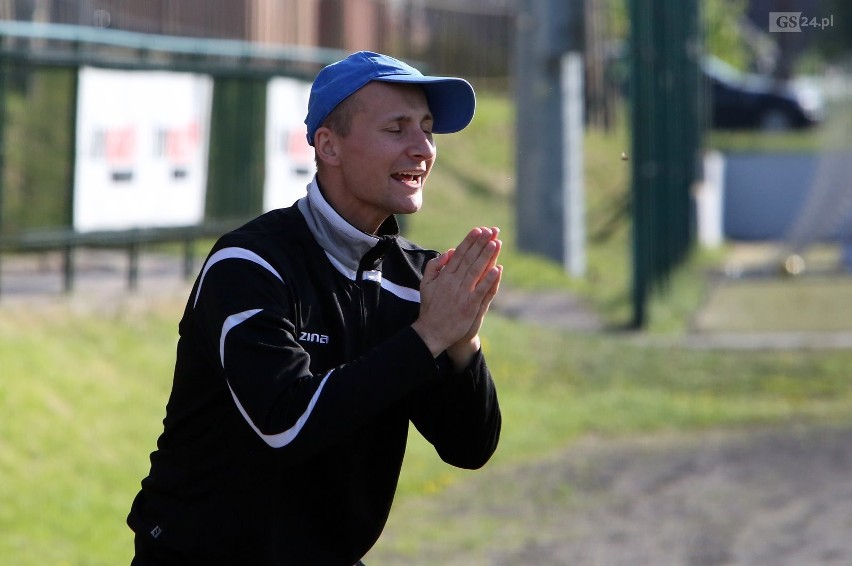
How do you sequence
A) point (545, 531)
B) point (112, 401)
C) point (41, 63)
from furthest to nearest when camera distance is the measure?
point (41, 63), point (112, 401), point (545, 531)

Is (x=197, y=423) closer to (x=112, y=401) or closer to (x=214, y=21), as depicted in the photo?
(x=112, y=401)

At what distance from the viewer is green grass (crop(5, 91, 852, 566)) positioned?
25.3 feet

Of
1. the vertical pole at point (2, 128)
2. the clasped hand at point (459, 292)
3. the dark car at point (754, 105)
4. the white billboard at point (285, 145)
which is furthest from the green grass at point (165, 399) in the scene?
the dark car at point (754, 105)

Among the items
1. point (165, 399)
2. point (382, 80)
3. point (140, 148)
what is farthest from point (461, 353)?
point (140, 148)

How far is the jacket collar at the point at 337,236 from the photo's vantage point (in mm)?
3193

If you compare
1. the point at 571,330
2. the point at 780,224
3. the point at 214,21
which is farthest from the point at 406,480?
the point at 780,224

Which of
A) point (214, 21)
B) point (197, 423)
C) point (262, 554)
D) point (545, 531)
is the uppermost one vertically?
point (214, 21)

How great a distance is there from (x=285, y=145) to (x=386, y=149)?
1019 centimetres

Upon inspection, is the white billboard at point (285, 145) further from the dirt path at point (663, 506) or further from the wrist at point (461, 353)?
the wrist at point (461, 353)

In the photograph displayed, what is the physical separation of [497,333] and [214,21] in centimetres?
970

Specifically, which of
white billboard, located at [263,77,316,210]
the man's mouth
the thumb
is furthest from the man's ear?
white billboard, located at [263,77,316,210]

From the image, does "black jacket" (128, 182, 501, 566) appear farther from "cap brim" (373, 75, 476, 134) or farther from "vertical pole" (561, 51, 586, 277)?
"vertical pole" (561, 51, 586, 277)

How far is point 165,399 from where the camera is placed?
31.8ft

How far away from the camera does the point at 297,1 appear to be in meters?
23.8
